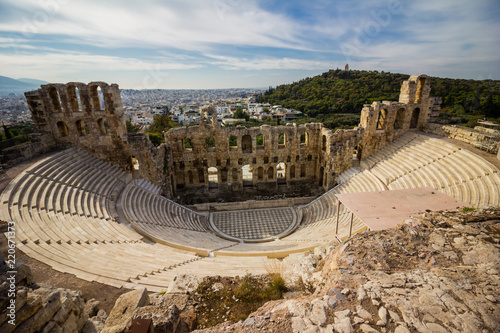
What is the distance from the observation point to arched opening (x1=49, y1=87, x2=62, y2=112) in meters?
17.7

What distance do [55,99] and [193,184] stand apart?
41.6 feet

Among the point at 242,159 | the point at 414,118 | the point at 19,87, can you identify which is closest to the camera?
the point at 242,159

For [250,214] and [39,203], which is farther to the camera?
[250,214]

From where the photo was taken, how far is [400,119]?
2250 centimetres

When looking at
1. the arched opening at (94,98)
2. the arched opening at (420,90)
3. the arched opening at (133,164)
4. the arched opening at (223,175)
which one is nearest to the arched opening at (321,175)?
the arched opening at (223,175)

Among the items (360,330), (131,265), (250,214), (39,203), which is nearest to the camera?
(360,330)

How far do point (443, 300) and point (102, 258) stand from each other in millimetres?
10354

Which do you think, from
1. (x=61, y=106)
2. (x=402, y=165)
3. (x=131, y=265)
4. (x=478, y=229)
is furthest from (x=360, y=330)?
(x=61, y=106)

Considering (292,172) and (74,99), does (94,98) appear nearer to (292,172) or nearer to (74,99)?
(74,99)

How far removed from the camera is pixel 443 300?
4.56 meters

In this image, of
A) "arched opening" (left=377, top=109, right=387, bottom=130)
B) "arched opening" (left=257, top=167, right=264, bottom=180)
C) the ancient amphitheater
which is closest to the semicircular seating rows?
the ancient amphitheater

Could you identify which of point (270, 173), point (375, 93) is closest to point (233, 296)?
point (270, 173)

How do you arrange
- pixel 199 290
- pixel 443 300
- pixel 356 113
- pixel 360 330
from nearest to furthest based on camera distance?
pixel 360 330, pixel 443 300, pixel 199 290, pixel 356 113

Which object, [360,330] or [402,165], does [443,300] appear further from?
[402,165]
